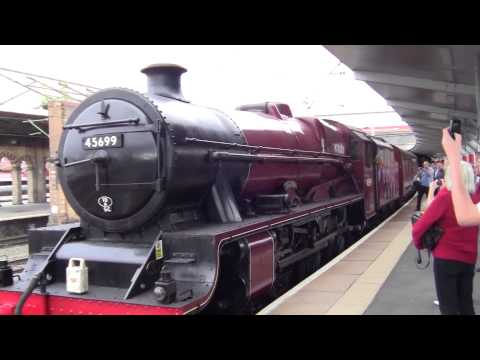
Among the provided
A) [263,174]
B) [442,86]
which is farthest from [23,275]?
[442,86]

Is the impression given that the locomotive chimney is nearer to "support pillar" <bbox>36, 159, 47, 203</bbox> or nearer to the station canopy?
the station canopy

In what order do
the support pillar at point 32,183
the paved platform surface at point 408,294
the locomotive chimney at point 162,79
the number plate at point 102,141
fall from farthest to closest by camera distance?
the support pillar at point 32,183 < the locomotive chimney at point 162,79 < the paved platform surface at point 408,294 < the number plate at point 102,141

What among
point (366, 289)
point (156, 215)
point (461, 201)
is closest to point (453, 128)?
point (461, 201)

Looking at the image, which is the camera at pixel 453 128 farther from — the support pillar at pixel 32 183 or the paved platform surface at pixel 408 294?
the support pillar at pixel 32 183

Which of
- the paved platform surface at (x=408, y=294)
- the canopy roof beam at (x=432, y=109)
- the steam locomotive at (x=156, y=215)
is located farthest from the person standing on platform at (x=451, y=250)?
the canopy roof beam at (x=432, y=109)

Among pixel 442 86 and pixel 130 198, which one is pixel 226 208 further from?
pixel 442 86

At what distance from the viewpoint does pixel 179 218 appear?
498 centimetres

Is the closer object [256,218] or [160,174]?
[160,174]

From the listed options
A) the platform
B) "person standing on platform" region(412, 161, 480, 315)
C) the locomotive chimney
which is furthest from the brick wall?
"person standing on platform" region(412, 161, 480, 315)

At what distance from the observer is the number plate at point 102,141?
467cm

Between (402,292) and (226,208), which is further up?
(226,208)

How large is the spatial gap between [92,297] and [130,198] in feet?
3.48

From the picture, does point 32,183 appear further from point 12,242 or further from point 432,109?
point 432,109

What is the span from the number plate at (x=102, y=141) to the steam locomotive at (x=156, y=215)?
12mm
